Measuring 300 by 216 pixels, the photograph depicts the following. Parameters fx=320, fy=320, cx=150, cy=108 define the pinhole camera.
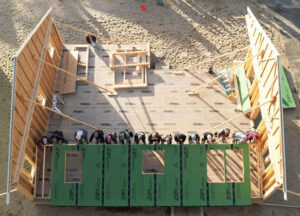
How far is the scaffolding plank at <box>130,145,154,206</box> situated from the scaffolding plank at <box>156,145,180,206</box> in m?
0.37

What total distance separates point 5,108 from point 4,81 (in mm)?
2053

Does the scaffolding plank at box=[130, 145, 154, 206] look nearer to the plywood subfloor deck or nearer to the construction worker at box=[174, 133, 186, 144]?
the construction worker at box=[174, 133, 186, 144]

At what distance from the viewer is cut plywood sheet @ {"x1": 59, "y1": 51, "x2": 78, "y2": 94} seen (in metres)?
18.8

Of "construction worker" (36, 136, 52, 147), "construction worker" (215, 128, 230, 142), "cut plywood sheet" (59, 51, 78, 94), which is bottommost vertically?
"construction worker" (36, 136, 52, 147)

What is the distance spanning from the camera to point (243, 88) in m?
18.7

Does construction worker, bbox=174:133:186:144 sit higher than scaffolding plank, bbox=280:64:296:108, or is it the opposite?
scaffolding plank, bbox=280:64:296:108

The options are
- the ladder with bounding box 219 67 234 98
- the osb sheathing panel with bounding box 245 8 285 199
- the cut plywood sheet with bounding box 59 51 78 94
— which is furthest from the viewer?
the cut plywood sheet with bounding box 59 51 78 94

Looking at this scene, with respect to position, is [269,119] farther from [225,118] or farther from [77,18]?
[77,18]

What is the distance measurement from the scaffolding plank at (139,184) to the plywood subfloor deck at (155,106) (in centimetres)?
217

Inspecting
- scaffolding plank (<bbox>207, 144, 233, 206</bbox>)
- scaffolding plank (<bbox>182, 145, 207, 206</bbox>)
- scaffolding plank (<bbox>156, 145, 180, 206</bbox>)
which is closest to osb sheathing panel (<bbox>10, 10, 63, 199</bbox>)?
scaffolding plank (<bbox>156, 145, 180, 206</bbox>)

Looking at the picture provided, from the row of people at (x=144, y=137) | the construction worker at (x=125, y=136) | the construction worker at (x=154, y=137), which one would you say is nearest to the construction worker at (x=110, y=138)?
the row of people at (x=144, y=137)

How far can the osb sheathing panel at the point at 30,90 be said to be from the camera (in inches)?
572

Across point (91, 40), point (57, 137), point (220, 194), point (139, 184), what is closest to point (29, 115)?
point (57, 137)

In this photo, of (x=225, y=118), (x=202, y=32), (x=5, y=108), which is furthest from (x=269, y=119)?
(x=5, y=108)
